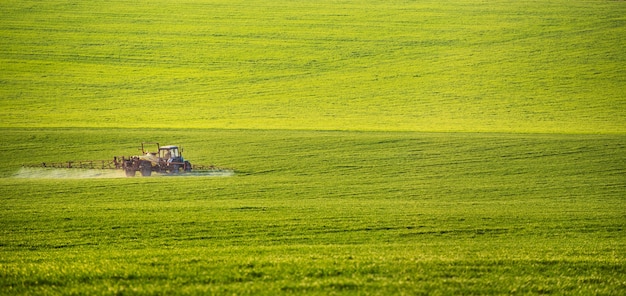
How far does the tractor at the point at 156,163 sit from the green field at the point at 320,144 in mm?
1208

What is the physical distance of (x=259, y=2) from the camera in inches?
1997

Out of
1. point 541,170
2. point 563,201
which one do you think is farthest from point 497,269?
point 541,170

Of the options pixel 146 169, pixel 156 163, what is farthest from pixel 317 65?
pixel 146 169

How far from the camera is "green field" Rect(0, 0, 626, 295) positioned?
8195mm

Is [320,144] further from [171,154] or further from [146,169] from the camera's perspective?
[146,169]

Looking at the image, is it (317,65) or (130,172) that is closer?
(130,172)

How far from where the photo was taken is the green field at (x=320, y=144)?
26.9 ft

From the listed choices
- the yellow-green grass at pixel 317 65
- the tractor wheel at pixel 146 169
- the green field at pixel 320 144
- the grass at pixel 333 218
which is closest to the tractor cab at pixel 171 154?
the tractor wheel at pixel 146 169

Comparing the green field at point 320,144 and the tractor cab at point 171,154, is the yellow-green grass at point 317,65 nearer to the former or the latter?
the green field at point 320,144

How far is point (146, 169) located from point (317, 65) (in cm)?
1850

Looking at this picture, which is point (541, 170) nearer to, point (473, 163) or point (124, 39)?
point (473, 163)

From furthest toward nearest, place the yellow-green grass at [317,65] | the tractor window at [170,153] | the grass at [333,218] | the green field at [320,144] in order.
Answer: the yellow-green grass at [317,65], the tractor window at [170,153], the green field at [320,144], the grass at [333,218]

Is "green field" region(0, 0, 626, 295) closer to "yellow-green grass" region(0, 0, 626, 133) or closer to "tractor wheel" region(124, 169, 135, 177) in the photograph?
"yellow-green grass" region(0, 0, 626, 133)

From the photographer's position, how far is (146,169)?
22.3m
